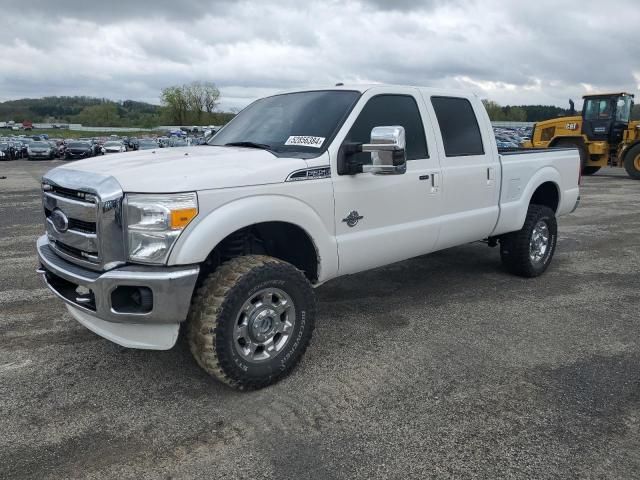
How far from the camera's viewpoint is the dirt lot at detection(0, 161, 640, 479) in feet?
9.14

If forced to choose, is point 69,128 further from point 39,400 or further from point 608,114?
point 39,400

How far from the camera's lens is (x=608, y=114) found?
19219mm

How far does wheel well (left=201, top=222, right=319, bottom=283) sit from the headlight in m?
0.56

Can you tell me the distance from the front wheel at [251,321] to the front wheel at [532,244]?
3.23 m

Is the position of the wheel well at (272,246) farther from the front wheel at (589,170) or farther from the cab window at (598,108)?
the front wheel at (589,170)

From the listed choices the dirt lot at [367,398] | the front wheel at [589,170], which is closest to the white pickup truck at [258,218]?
the dirt lot at [367,398]

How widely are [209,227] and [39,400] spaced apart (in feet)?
5.17

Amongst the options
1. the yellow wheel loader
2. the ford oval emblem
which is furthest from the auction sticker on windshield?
the yellow wheel loader

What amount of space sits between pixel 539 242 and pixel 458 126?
1979 mm

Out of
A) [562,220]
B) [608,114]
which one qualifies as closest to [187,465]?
[562,220]

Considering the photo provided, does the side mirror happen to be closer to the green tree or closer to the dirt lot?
the dirt lot

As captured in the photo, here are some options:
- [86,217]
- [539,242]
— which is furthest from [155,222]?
[539,242]

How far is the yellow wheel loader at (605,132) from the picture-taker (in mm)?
18875

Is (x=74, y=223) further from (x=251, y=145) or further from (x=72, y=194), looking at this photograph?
(x=251, y=145)
